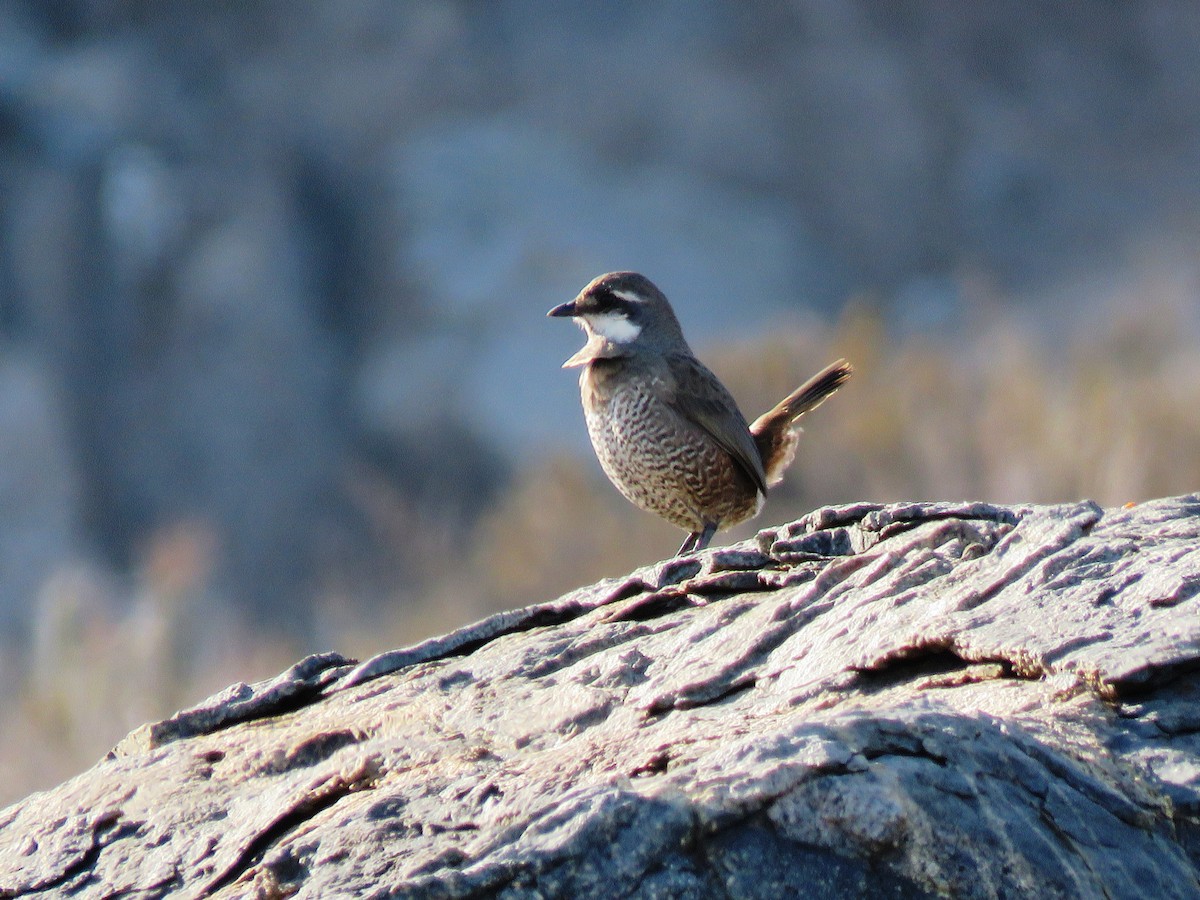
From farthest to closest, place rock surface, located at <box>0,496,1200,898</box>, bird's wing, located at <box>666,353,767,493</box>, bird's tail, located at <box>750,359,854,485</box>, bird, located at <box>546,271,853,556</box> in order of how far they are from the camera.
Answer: bird's tail, located at <box>750,359,854,485</box>, bird's wing, located at <box>666,353,767,493</box>, bird, located at <box>546,271,853,556</box>, rock surface, located at <box>0,496,1200,898</box>

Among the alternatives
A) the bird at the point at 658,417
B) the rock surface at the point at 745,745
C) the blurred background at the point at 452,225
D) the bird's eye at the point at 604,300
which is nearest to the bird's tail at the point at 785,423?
the bird at the point at 658,417

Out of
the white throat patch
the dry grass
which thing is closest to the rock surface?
the white throat patch

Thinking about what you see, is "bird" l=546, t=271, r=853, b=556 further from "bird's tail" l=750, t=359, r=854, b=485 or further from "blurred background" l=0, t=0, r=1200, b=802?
"blurred background" l=0, t=0, r=1200, b=802

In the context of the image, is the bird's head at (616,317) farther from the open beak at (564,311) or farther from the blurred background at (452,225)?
the blurred background at (452,225)

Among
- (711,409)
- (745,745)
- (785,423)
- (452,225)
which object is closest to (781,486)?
(785,423)

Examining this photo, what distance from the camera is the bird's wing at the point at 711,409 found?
6031 mm

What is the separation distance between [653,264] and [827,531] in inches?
713

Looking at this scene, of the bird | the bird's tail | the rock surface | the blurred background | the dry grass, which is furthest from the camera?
the blurred background

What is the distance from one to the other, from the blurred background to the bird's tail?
9750 mm

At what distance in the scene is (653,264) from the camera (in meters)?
21.6

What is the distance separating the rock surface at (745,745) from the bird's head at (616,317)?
2.29 metres

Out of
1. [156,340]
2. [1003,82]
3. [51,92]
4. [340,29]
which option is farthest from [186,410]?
[1003,82]

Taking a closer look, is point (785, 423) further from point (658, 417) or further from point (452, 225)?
point (452, 225)

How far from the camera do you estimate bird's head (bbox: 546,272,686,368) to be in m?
6.09
